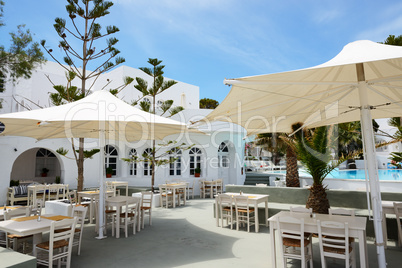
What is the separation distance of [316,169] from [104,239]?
4.75 m

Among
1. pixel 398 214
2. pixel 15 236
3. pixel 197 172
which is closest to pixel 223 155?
pixel 197 172

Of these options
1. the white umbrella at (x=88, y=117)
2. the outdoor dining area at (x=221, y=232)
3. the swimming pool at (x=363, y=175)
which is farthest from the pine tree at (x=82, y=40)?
the swimming pool at (x=363, y=175)

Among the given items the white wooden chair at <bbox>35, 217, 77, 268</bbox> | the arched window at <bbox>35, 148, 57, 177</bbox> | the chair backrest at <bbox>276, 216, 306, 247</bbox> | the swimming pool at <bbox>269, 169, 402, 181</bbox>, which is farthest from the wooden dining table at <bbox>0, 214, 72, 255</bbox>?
the swimming pool at <bbox>269, 169, 402, 181</bbox>

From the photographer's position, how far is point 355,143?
2709 centimetres

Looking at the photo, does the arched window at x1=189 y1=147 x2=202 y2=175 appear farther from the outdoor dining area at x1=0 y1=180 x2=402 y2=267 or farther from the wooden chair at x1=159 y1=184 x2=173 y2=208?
the outdoor dining area at x1=0 y1=180 x2=402 y2=267

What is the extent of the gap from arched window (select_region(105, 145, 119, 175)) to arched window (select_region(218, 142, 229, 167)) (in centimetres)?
556

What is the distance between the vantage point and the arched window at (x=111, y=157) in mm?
13531

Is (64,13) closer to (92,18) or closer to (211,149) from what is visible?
(92,18)

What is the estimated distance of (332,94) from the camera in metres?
4.08

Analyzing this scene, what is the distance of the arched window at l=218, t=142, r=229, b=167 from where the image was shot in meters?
14.4

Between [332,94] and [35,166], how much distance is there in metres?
15.7

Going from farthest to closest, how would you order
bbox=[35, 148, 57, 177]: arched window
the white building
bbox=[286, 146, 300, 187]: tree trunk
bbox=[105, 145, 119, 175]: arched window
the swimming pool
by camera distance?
the swimming pool < bbox=[35, 148, 57, 177]: arched window < bbox=[105, 145, 119, 175]: arched window < the white building < bbox=[286, 146, 300, 187]: tree trunk

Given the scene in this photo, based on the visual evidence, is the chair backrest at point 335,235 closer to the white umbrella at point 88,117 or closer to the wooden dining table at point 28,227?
the white umbrella at point 88,117

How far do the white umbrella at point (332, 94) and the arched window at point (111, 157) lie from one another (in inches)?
376
